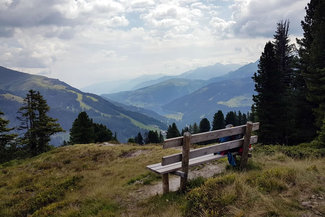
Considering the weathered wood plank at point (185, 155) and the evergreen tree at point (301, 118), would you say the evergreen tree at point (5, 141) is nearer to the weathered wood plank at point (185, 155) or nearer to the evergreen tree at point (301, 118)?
the weathered wood plank at point (185, 155)

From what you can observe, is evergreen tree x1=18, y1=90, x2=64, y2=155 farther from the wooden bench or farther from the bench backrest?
the bench backrest

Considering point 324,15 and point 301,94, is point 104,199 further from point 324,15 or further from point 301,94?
point 301,94

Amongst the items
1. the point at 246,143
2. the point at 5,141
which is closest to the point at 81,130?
the point at 5,141

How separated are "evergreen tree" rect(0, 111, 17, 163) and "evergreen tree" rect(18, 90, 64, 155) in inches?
66.9

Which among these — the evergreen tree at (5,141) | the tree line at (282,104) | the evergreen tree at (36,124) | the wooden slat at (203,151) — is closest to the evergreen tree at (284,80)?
the tree line at (282,104)

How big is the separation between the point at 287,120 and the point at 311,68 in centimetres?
803

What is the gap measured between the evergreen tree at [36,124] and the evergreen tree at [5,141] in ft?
5.58

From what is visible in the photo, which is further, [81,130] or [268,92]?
[81,130]

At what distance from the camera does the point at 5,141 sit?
29.0 metres

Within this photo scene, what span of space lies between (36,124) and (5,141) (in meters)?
4.26

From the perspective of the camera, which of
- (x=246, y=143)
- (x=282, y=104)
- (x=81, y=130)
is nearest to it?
(x=246, y=143)

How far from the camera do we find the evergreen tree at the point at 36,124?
29766 millimetres

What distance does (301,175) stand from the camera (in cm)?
567

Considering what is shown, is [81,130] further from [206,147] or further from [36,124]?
[206,147]
